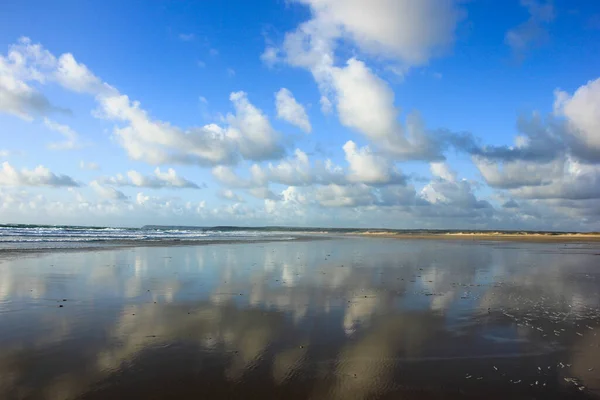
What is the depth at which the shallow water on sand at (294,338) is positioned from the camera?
6398 millimetres

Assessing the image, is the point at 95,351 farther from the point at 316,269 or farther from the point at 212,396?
the point at 316,269

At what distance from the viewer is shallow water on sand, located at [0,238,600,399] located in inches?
252

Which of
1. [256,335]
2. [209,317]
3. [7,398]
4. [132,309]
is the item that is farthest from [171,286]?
[7,398]

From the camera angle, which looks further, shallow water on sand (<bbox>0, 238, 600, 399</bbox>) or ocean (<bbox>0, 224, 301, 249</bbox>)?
ocean (<bbox>0, 224, 301, 249</bbox>)

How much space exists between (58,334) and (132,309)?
256cm

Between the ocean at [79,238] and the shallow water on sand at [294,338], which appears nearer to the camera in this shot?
the shallow water on sand at [294,338]

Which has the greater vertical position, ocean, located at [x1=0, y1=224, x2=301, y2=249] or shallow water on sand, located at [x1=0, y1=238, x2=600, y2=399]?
ocean, located at [x1=0, y1=224, x2=301, y2=249]

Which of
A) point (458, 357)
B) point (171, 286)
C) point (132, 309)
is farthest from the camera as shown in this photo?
point (171, 286)

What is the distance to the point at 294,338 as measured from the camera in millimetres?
8891

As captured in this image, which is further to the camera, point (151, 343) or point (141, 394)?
point (151, 343)

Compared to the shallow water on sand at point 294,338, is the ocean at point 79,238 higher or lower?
higher

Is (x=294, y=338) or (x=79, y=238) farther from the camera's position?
(x=79, y=238)

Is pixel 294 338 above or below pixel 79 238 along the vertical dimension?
below

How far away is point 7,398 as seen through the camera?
5840mm
